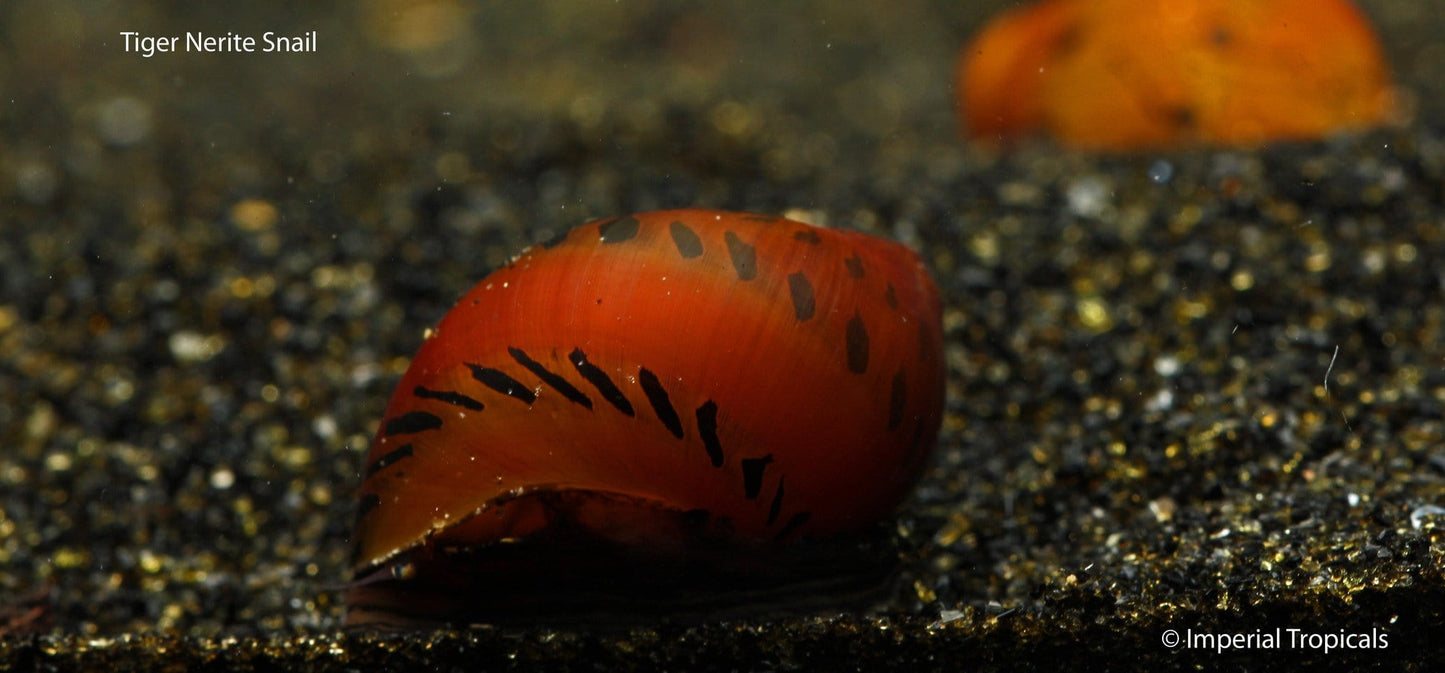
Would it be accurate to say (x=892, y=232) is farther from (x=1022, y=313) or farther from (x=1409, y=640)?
(x=1409, y=640)

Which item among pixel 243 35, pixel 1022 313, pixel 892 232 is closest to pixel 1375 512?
pixel 1022 313

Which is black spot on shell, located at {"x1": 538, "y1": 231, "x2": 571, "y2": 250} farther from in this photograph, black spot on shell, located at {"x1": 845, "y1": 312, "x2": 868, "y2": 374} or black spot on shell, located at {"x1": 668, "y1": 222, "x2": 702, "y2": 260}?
black spot on shell, located at {"x1": 845, "y1": 312, "x2": 868, "y2": 374}

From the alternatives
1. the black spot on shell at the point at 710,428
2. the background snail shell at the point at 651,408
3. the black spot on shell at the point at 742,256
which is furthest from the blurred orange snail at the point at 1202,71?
the black spot on shell at the point at 710,428

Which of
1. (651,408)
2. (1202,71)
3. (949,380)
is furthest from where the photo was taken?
(1202,71)

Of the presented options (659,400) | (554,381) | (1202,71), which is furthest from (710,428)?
(1202,71)

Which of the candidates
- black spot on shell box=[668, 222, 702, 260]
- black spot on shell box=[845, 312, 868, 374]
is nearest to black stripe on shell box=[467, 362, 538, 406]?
black spot on shell box=[668, 222, 702, 260]

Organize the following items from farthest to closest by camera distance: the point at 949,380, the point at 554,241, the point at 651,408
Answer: the point at 949,380 → the point at 554,241 → the point at 651,408

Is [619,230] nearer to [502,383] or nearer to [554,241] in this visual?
[554,241]
